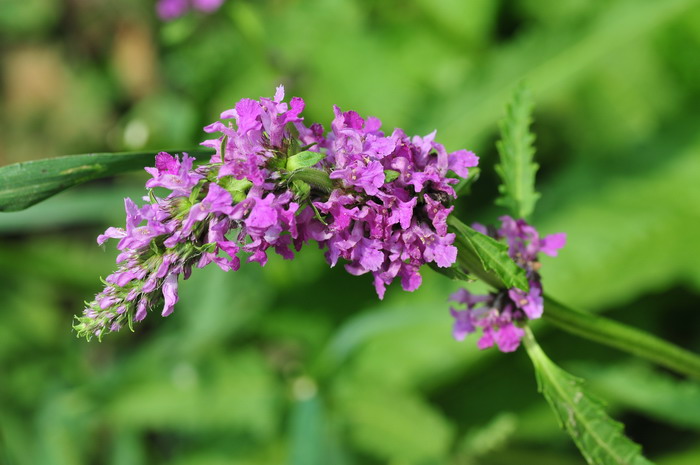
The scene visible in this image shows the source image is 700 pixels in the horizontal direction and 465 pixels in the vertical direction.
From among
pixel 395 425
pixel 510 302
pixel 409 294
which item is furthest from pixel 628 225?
pixel 510 302

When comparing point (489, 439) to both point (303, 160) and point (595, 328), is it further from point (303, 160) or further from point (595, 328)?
point (303, 160)

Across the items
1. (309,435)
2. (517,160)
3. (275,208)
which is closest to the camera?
(275,208)

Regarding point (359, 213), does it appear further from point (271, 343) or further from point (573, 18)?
point (271, 343)

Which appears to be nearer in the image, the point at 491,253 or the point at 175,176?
the point at 175,176

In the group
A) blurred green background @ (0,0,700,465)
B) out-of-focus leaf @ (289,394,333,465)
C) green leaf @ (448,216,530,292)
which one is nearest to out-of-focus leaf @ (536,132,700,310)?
blurred green background @ (0,0,700,465)

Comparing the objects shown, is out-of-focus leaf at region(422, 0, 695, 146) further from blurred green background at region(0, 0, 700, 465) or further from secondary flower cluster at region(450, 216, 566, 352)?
secondary flower cluster at region(450, 216, 566, 352)

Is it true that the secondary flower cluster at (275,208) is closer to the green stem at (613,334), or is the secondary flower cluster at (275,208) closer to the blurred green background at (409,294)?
the green stem at (613,334)

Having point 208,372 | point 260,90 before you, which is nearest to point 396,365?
point 208,372

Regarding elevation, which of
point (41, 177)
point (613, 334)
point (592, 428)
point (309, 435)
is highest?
point (41, 177)
